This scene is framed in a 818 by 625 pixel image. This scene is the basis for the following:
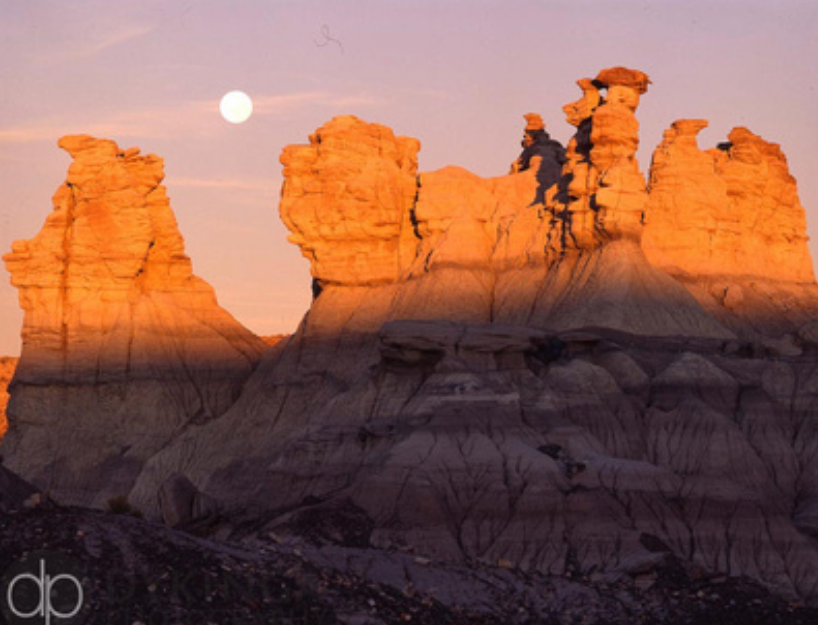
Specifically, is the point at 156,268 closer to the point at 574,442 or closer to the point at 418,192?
the point at 418,192

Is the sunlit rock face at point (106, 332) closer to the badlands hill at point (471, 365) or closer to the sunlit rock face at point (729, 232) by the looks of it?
the badlands hill at point (471, 365)

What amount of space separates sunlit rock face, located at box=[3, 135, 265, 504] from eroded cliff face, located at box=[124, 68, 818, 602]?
4.80 m

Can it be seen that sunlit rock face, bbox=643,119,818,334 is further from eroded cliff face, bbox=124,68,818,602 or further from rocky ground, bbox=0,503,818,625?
rocky ground, bbox=0,503,818,625

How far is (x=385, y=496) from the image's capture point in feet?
259

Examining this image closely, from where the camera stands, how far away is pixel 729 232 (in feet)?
363

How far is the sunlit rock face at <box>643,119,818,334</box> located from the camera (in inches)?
4230

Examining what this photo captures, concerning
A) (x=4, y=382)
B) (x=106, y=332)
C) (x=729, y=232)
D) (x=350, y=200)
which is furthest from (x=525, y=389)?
(x=4, y=382)

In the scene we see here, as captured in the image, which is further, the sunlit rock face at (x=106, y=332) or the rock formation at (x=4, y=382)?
the rock formation at (x=4, y=382)

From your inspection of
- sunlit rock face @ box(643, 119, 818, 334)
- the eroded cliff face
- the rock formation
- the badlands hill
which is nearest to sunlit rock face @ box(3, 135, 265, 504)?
the badlands hill
